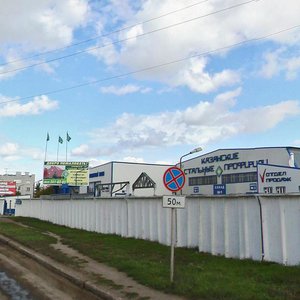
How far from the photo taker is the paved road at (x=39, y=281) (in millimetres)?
8622

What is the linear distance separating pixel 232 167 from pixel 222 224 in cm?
4360

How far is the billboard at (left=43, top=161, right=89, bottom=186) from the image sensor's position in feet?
178

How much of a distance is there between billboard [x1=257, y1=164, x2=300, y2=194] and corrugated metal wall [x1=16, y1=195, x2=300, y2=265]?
14.3 meters

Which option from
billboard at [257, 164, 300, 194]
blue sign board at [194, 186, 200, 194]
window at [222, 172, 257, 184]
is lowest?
billboard at [257, 164, 300, 194]

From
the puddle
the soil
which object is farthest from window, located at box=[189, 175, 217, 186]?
the puddle

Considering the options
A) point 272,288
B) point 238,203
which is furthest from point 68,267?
point 272,288

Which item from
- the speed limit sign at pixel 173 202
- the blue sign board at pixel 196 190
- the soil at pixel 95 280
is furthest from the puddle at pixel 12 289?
the blue sign board at pixel 196 190

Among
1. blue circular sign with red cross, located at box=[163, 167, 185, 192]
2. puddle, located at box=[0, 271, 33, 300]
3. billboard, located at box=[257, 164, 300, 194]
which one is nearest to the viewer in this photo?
puddle, located at box=[0, 271, 33, 300]

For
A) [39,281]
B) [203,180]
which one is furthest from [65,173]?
[39,281]

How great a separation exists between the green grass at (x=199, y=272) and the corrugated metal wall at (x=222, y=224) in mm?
386

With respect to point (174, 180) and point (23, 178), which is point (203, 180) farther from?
point (23, 178)

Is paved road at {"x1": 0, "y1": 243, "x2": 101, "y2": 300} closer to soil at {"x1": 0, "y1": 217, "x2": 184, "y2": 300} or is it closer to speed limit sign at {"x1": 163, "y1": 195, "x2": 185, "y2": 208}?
soil at {"x1": 0, "y1": 217, "x2": 184, "y2": 300}

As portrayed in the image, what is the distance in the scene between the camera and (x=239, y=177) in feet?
177

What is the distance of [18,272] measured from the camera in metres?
11.3
